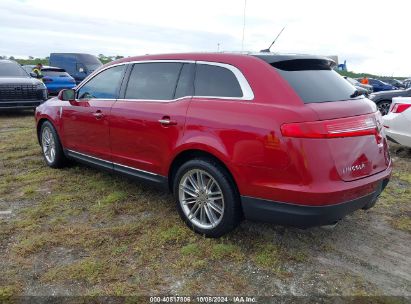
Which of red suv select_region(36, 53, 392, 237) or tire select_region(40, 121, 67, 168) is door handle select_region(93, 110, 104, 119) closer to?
red suv select_region(36, 53, 392, 237)

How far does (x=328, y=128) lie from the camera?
9.88 feet

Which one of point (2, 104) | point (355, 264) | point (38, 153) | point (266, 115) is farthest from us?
point (2, 104)

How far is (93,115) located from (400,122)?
5.07 meters

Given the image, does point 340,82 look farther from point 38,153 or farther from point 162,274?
point 38,153

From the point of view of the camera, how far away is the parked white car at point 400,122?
22.0 ft

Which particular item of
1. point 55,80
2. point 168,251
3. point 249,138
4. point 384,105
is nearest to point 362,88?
point 384,105

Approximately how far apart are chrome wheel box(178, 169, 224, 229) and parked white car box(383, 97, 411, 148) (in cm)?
455

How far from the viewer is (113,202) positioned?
461 centimetres

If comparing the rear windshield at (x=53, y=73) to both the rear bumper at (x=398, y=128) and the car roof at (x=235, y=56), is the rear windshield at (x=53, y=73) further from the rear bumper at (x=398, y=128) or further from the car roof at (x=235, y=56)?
the car roof at (x=235, y=56)

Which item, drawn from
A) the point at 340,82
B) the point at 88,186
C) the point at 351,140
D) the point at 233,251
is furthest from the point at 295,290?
the point at 88,186

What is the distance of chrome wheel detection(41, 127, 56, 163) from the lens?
589 cm

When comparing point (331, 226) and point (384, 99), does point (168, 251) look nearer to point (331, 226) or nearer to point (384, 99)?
point (331, 226)

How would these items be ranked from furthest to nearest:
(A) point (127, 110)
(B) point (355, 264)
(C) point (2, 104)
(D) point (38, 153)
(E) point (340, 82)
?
(C) point (2, 104) → (D) point (38, 153) → (A) point (127, 110) → (E) point (340, 82) → (B) point (355, 264)

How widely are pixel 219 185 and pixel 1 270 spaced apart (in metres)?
1.90
